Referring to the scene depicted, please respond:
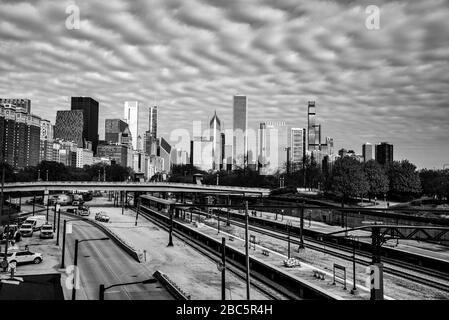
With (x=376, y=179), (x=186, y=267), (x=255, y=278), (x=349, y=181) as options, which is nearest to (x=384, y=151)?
(x=376, y=179)

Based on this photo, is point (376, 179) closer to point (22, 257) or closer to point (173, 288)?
point (173, 288)

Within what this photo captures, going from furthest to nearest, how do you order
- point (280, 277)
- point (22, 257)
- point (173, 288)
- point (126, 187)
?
1. point (126, 187)
2. point (22, 257)
3. point (280, 277)
4. point (173, 288)

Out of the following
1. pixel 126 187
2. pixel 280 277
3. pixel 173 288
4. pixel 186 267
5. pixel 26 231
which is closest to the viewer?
pixel 173 288

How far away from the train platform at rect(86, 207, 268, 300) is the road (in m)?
1.86

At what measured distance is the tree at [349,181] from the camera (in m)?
88.4

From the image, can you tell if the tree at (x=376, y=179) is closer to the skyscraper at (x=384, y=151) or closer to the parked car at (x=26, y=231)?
the parked car at (x=26, y=231)

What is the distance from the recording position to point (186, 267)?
1486 inches

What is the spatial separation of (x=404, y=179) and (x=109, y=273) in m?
83.4

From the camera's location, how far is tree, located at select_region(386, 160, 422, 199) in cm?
9738

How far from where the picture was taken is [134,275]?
3325cm

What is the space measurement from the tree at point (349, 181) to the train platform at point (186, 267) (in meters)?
45.2

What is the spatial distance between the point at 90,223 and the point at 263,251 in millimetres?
38337
